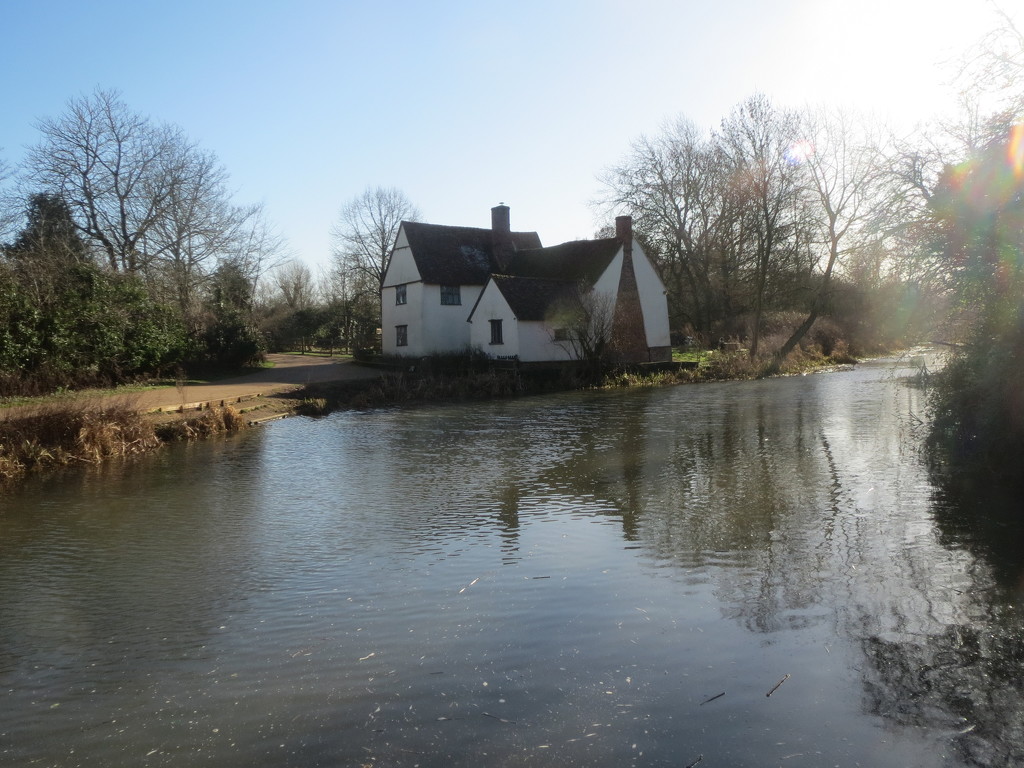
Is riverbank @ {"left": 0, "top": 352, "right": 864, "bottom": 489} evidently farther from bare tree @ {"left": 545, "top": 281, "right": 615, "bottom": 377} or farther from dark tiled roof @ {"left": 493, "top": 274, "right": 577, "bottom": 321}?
dark tiled roof @ {"left": 493, "top": 274, "right": 577, "bottom": 321}

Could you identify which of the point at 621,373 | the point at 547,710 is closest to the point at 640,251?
the point at 621,373

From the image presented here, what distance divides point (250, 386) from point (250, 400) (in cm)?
390

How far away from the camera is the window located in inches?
1452

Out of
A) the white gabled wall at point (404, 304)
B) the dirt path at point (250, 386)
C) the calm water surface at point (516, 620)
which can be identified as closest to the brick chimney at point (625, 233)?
the white gabled wall at point (404, 304)

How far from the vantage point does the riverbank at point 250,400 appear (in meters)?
14.0

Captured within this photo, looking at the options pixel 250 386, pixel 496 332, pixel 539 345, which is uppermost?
pixel 496 332

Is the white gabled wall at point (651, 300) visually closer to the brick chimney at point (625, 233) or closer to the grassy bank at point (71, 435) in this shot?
the brick chimney at point (625, 233)

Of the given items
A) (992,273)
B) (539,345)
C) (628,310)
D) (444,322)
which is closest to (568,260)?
(628,310)

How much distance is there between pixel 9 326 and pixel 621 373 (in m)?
20.6

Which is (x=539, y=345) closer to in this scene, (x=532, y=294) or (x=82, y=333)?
(x=532, y=294)

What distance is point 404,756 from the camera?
13.6 ft

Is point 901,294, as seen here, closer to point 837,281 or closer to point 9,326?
point 9,326

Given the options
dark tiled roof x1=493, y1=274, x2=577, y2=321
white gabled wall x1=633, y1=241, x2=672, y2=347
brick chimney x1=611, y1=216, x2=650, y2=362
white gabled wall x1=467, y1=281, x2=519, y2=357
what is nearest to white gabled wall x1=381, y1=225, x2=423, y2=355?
white gabled wall x1=467, y1=281, x2=519, y2=357

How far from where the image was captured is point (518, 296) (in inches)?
1270
